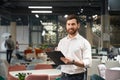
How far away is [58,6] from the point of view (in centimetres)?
2159

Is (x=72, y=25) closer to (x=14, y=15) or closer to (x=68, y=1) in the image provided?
(x=68, y=1)

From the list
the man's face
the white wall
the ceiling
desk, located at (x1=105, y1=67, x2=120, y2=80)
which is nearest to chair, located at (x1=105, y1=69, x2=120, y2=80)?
desk, located at (x1=105, y1=67, x2=120, y2=80)

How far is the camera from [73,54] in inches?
127

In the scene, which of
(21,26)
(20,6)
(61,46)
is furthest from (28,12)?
(61,46)

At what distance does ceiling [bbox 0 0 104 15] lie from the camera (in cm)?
2025

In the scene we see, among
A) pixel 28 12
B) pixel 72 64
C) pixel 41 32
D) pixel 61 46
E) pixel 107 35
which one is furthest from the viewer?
pixel 41 32

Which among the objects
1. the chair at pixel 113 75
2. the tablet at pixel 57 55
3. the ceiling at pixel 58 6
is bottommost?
the chair at pixel 113 75

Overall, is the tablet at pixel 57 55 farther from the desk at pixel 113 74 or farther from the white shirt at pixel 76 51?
the desk at pixel 113 74

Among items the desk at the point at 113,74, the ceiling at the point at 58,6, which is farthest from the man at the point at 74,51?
the ceiling at the point at 58,6

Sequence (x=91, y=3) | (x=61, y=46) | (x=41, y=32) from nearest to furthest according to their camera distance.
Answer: (x=61, y=46) < (x=91, y=3) < (x=41, y=32)

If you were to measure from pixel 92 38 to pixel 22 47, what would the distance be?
5548 millimetres

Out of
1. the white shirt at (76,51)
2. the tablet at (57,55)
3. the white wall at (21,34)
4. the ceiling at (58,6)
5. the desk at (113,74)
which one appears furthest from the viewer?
the white wall at (21,34)

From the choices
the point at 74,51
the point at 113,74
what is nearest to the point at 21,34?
the point at 113,74

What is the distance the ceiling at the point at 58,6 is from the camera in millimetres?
20250
